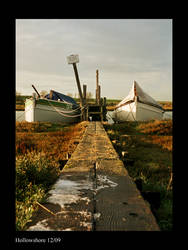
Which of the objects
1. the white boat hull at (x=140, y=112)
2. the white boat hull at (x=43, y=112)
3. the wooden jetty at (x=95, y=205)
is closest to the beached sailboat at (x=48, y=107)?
the white boat hull at (x=43, y=112)

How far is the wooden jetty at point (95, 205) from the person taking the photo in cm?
143

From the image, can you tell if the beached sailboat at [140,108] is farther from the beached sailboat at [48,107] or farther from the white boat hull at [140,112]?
the beached sailboat at [48,107]

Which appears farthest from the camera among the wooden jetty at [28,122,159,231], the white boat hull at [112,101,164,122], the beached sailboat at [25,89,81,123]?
the white boat hull at [112,101,164,122]

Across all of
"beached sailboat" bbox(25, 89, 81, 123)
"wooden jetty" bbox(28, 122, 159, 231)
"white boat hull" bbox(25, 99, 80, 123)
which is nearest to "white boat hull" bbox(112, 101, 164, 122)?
"beached sailboat" bbox(25, 89, 81, 123)

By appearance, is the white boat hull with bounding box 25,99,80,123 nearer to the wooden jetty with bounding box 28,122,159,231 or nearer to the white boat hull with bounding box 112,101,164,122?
the white boat hull with bounding box 112,101,164,122

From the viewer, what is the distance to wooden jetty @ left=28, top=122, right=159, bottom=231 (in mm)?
1435
